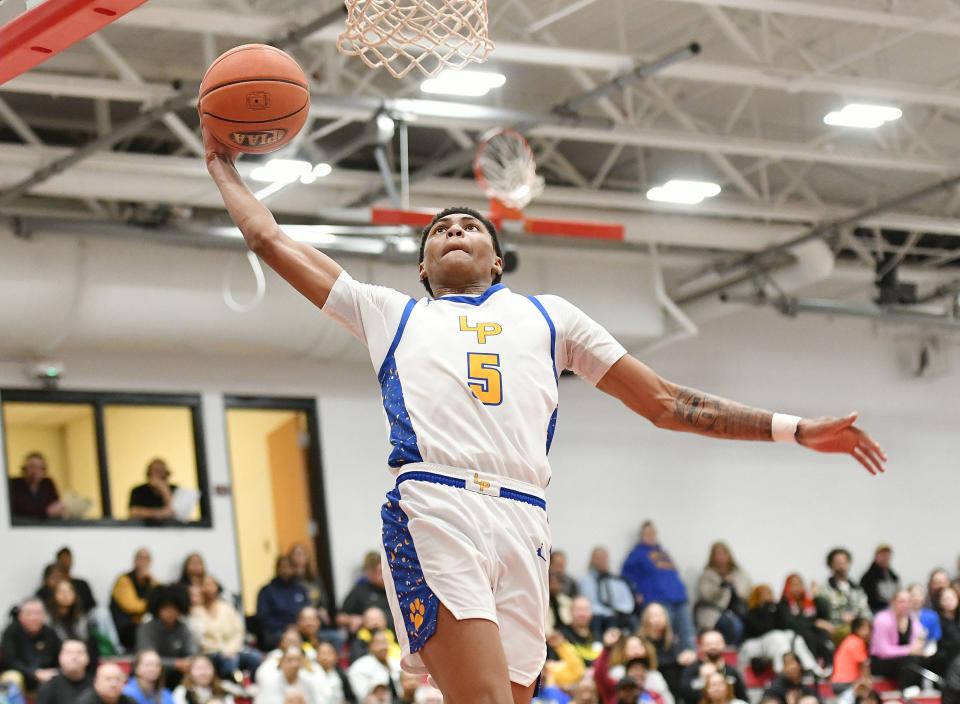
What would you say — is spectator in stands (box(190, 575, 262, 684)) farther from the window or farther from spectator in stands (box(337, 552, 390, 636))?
the window

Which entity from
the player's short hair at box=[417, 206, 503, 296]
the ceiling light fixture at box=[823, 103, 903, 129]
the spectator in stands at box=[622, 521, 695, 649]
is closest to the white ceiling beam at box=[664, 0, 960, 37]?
the ceiling light fixture at box=[823, 103, 903, 129]

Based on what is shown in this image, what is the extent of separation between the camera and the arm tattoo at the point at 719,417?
4430mm

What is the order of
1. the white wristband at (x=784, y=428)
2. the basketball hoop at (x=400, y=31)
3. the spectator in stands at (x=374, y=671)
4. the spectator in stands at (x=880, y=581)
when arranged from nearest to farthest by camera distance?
the white wristband at (x=784, y=428) → the basketball hoop at (x=400, y=31) → the spectator in stands at (x=374, y=671) → the spectator in stands at (x=880, y=581)

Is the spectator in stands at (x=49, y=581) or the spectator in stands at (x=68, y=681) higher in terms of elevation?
the spectator in stands at (x=49, y=581)

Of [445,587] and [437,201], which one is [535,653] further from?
[437,201]

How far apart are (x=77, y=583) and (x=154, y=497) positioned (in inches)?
68.5

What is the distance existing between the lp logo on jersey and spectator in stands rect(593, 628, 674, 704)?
35.5ft

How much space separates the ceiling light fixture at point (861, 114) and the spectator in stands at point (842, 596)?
21.2ft

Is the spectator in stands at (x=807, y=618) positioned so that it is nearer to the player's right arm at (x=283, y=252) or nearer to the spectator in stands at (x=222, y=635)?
the spectator in stands at (x=222, y=635)

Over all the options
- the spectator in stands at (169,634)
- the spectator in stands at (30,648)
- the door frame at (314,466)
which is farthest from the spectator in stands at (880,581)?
the spectator in stands at (30,648)

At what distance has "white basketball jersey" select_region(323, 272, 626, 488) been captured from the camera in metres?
4.21

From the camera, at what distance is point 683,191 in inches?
656

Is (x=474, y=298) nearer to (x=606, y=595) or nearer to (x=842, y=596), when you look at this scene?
(x=606, y=595)

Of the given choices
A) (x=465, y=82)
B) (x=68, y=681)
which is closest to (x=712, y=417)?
(x=465, y=82)
